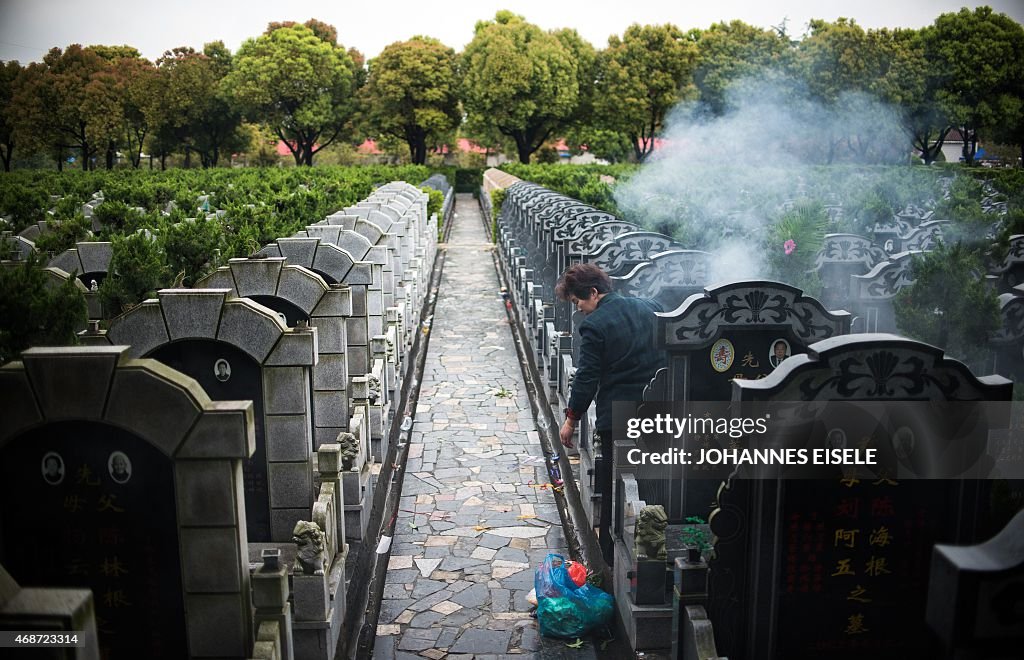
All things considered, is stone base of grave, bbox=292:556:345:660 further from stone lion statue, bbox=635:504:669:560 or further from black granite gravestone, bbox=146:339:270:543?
stone lion statue, bbox=635:504:669:560

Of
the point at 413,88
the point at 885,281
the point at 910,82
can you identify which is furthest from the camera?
the point at 413,88

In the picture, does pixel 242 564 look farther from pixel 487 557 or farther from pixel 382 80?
pixel 382 80

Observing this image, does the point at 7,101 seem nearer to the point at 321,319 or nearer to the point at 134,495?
the point at 321,319

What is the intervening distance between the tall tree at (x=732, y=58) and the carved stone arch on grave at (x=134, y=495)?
1545 inches

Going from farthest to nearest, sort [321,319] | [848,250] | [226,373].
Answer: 1. [848,250]
2. [321,319]
3. [226,373]

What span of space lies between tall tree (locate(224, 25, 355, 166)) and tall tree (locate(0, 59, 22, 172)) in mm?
14101

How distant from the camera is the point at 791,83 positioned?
36.9 meters

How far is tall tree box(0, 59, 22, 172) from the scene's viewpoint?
4203 centimetres

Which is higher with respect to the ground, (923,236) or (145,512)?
(923,236)

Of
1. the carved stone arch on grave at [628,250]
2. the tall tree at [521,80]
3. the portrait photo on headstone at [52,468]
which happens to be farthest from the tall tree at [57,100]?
the portrait photo on headstone at [52,468]

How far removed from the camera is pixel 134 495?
3938mm

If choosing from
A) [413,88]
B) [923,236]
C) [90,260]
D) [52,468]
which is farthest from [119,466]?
[413,88]

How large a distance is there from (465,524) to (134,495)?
431cm

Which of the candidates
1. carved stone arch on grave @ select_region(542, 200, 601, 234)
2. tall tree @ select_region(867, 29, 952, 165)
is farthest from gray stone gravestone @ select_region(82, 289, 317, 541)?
tall tree @ select_region(867, 29, 952, 165)
